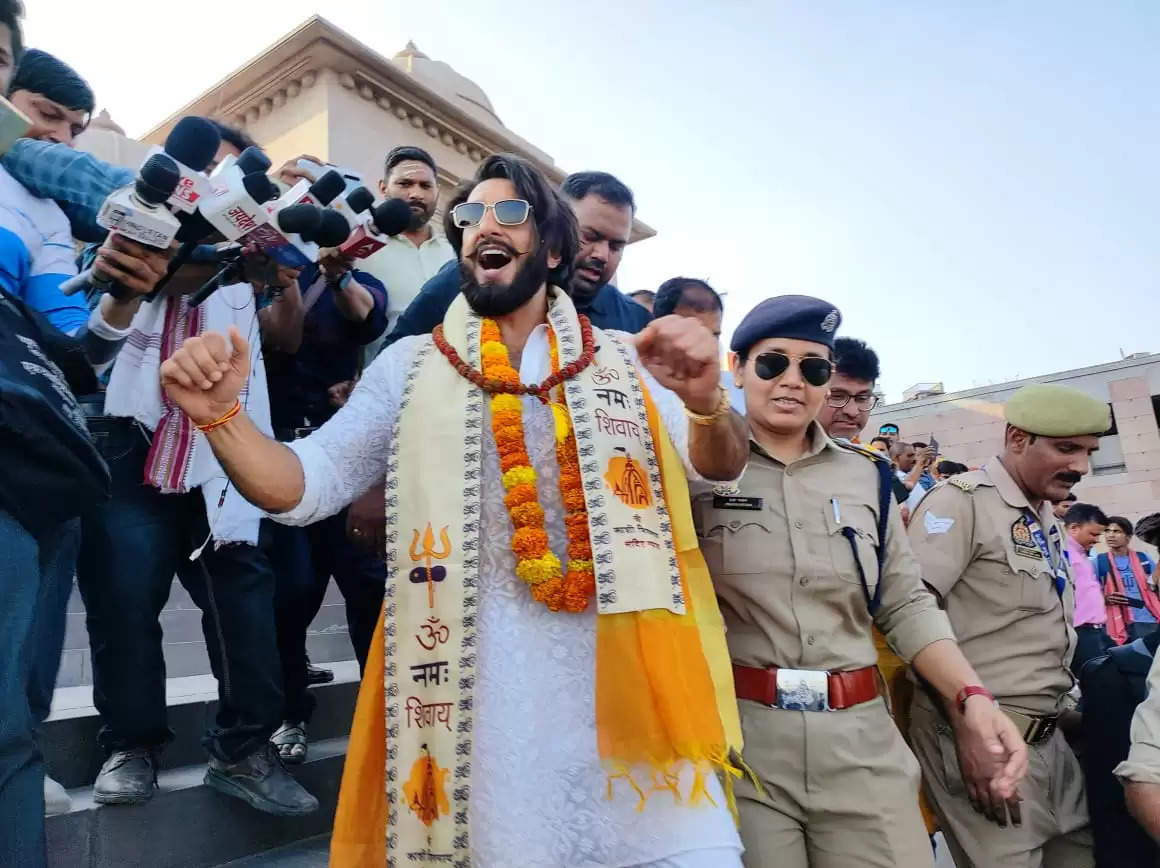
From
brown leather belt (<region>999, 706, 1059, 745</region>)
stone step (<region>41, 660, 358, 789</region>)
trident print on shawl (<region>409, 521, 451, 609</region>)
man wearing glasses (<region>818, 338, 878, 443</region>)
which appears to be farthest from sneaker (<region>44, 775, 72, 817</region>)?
man wearing glasses (<region>818, 338, 878, 443</region>)

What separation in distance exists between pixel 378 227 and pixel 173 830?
1.87 m

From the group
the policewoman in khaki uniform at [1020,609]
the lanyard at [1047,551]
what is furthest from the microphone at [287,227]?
the lanyard at [1047,551]

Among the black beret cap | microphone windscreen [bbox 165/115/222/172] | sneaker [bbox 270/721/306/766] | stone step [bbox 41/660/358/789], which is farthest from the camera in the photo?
sneaker [bbox 270/721/306/766]

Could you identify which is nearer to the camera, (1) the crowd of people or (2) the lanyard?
(1) the crowd of people

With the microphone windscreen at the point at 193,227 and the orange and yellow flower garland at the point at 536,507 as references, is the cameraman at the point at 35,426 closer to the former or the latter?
the microphone windscreen at the point at 193,227

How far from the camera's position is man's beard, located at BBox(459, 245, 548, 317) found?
206 cm

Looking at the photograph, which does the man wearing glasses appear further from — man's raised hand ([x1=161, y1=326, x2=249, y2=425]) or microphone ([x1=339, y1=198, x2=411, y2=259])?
man's raised hand ([x1=161, y1=326, x2=249, y2=425])

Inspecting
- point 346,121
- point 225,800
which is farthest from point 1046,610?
point 346,121

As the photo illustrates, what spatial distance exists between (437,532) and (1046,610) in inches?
83.7

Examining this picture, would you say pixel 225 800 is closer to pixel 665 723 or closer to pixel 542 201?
pixel 665 723

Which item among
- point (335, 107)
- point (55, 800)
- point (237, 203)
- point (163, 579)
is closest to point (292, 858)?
point (55, 800)

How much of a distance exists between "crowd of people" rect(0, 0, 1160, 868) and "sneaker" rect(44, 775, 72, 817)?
0.01m

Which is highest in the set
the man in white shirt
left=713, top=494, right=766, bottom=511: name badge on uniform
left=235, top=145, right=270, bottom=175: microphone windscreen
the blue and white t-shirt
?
the man in white shirt

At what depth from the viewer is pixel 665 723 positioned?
1.57 m
